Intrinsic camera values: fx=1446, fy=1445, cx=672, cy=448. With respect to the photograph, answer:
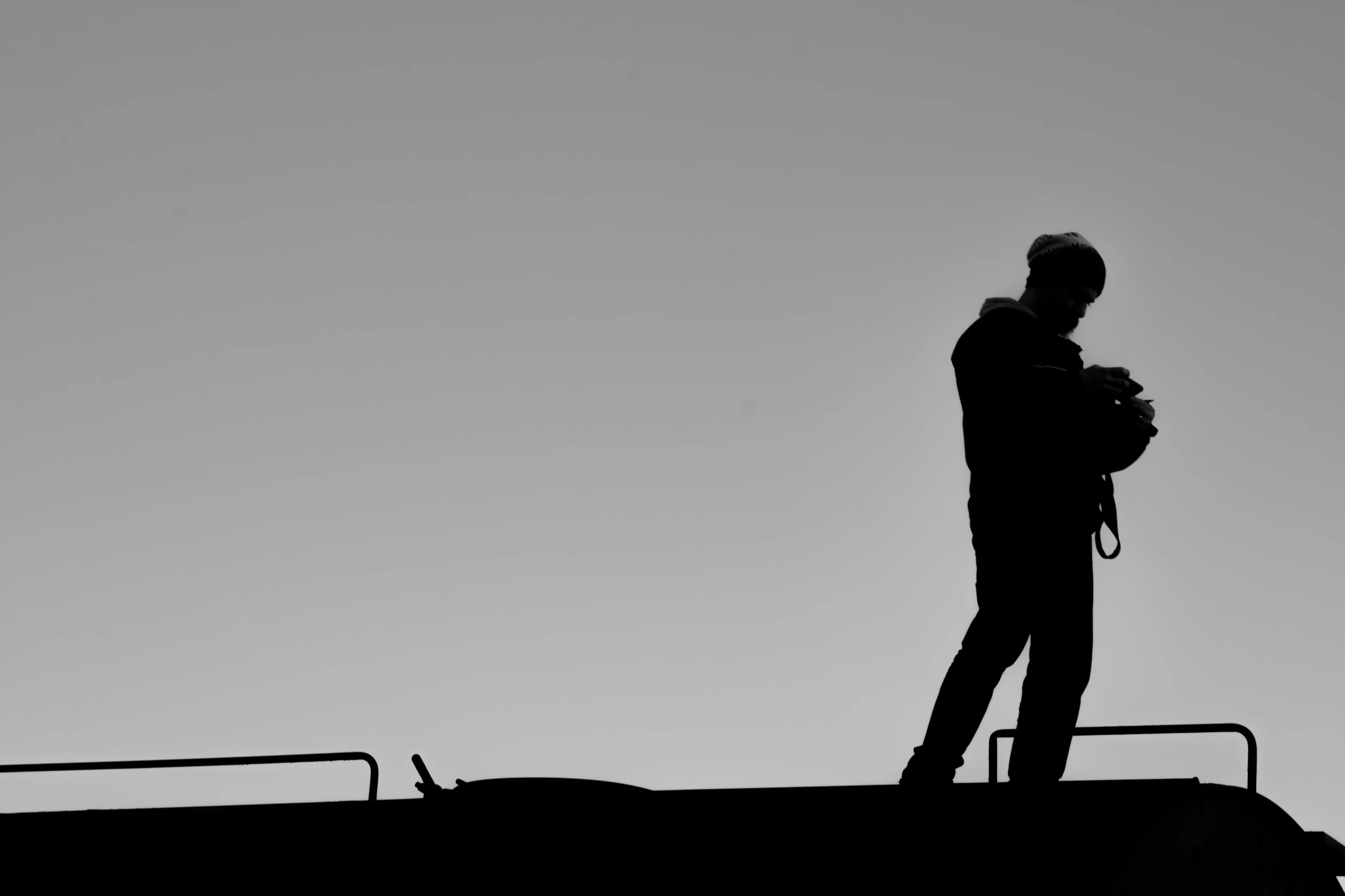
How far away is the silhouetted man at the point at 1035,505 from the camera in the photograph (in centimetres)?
522

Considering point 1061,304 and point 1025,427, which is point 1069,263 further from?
point 1025,427

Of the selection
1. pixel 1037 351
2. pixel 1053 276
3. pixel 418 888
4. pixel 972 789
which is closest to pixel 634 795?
pixel 418 888

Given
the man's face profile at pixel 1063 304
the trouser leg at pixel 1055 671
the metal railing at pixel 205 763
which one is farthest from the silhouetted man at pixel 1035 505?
the metal railing at pixel 205 763

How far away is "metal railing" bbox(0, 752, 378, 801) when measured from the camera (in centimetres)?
454

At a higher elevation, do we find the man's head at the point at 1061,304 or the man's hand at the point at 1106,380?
the man's head at the point at 1061,304

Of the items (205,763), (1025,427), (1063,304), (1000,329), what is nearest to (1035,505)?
(1025,427)

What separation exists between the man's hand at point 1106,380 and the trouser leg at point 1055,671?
1.86ft

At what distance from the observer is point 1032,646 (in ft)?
17.5

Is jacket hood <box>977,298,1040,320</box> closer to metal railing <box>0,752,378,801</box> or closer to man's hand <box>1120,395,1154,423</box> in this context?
man's hand <box>1120,395,1154,423</box>

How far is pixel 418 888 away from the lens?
3.80 metres

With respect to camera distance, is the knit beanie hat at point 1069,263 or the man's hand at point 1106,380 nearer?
the man's hand at point 1106,380

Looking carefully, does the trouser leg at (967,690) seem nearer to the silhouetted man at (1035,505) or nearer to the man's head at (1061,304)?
the silhouetted man at (1035,505)

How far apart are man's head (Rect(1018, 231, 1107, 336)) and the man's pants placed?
2.80 feet

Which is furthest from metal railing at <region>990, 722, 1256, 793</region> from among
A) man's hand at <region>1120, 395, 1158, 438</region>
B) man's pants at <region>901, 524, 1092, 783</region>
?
man's hand at <region>1120, 395, 1158, 438</region>
